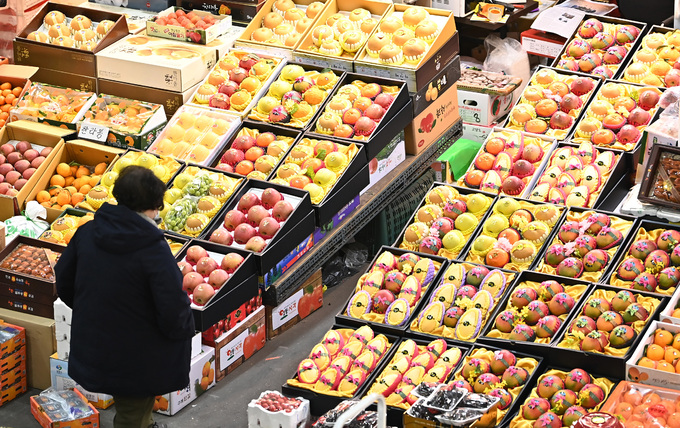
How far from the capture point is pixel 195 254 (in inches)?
225

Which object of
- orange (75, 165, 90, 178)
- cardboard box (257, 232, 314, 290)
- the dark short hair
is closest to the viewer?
Result: the dark short hair

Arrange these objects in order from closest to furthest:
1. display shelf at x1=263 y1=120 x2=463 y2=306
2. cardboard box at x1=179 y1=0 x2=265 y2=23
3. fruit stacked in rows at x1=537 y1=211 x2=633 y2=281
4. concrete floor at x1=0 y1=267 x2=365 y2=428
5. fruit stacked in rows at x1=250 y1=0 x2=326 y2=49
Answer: concrete floor at x1=0 y1=267 x2=365 y2=428
fruit stacked in rows at x1=537 y1=211 x2=633 y2=281
display shelf at x1=263 y1=120 x2=463 y2=306
fruit stacked in rows at x1=250 y1=0 x2=326 y2=49
cardboard box at x1=179 y1=0 x2=265 y2=23

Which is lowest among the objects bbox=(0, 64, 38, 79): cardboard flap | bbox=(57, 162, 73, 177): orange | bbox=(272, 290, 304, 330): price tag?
bbox=(272, 290, 304, 330): price tag

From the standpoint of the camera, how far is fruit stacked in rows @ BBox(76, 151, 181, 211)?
621cm

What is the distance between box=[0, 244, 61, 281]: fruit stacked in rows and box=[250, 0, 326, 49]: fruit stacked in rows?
2.15 m

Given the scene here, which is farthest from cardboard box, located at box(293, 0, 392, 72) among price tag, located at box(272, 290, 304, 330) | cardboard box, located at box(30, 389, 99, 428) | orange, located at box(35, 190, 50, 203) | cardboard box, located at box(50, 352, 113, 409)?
cardboard box, located at box(30, 389, 99, 428)

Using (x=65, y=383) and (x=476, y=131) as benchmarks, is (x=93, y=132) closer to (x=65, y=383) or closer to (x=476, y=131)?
(x=65, y=383)

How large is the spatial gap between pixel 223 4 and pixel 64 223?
2.25m

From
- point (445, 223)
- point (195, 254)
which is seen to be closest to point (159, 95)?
point (195, 254)

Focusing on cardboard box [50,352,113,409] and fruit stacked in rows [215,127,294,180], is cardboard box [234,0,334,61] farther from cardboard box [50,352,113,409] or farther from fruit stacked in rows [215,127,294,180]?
cardboard box [50,352,113,409]

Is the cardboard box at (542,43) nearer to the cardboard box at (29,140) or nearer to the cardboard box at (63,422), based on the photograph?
the cardboard box at (29,140)

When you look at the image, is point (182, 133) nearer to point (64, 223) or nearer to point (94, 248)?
point (64, 223)

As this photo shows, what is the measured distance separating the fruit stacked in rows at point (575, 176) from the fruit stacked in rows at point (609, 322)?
3.07 ft

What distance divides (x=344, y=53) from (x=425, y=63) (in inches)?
23.4
